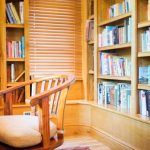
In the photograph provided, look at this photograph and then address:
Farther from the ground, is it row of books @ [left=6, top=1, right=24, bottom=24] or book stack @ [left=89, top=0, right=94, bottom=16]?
book stack @ [left=89, top=0, right=94, bottom=16]

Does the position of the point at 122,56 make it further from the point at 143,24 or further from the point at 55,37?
the point at 55,37

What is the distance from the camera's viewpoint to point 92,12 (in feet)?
12.0

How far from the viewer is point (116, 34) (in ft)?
10.3

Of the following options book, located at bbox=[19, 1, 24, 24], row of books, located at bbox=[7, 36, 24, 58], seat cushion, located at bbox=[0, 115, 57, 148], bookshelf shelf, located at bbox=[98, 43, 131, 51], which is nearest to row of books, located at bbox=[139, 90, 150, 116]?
bookshelf shelf, located at bbox=[98, 43, 131, 51]

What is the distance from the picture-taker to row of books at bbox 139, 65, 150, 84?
8.43 ft

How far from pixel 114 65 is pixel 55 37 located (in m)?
1.03

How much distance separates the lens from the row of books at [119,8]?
9.62ft

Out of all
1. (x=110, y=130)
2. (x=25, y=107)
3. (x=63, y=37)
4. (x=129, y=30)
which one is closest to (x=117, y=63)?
(x=129, y=30)

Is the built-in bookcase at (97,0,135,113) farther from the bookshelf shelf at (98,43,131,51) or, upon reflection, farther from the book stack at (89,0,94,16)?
the book stack at (89,0,94,16)

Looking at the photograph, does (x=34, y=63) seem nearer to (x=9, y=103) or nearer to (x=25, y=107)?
(x=25, y=107)

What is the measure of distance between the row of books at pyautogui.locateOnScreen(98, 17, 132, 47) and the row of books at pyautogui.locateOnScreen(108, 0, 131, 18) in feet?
0.40

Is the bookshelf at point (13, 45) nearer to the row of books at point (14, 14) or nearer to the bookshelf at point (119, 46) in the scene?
the row of books at point (14, 14)

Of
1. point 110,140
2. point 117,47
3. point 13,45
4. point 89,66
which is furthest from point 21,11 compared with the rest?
point 110,140

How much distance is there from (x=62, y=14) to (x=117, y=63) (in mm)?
1195
